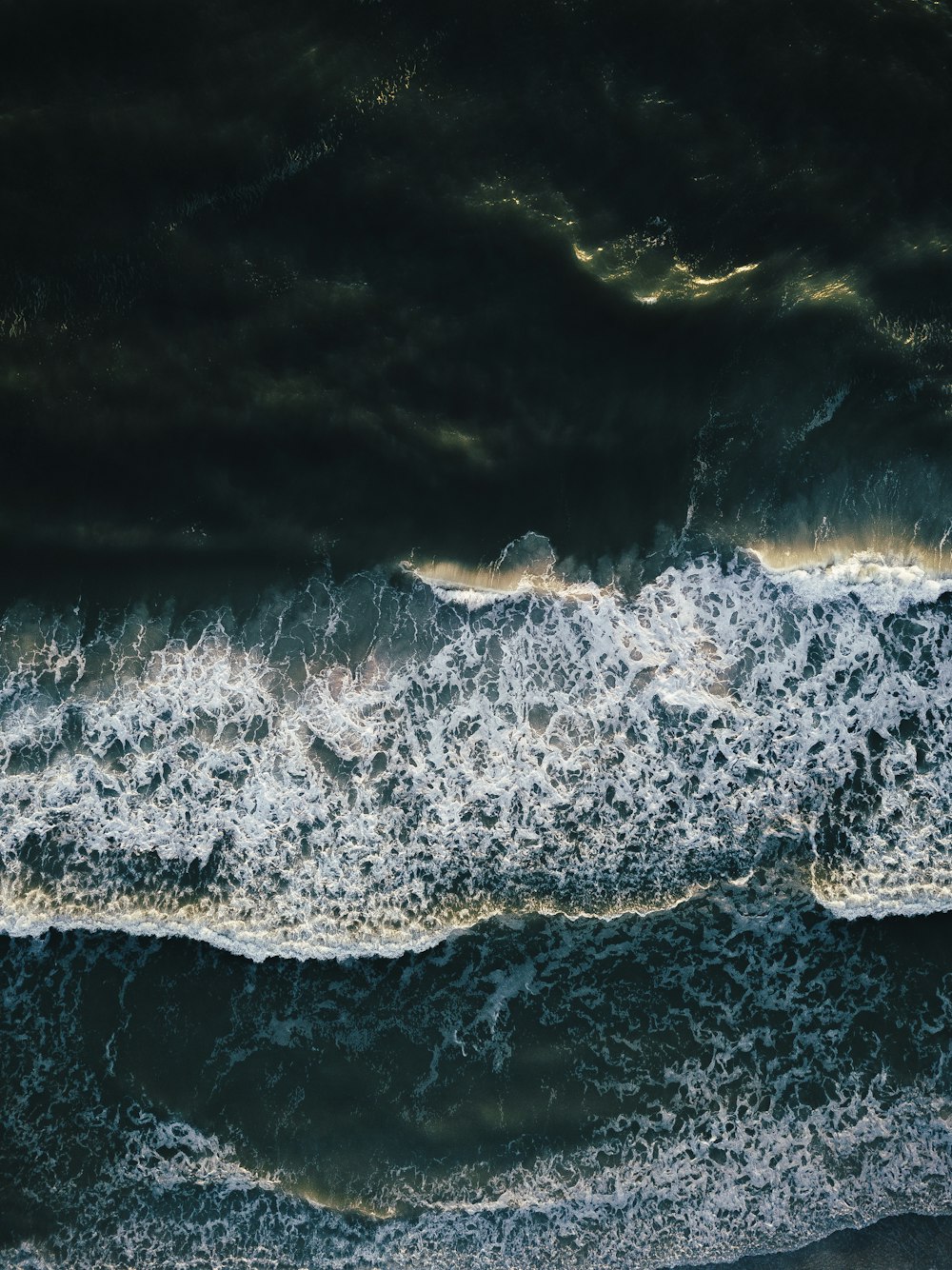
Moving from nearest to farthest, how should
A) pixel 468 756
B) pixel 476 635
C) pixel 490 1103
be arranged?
pixel 490 1103 < pixel 468 756 < pixel 476 635

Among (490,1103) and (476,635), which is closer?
(490,1103)

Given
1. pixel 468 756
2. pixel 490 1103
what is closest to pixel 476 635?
pixel 468 756

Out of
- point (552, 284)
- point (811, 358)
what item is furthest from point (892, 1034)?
point (552, 284)

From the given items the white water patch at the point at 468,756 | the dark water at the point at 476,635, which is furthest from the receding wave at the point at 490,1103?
the white water patch at the point at 468,756

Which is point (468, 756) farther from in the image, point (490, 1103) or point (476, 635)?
point (490, 1103)

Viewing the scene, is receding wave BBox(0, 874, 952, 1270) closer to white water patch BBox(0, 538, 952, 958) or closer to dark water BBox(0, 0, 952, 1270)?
dark water BBox(0, 0, 952, 1270)

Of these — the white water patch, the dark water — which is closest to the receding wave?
the dark water

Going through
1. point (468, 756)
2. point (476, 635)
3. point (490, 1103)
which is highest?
point (476, 635)
